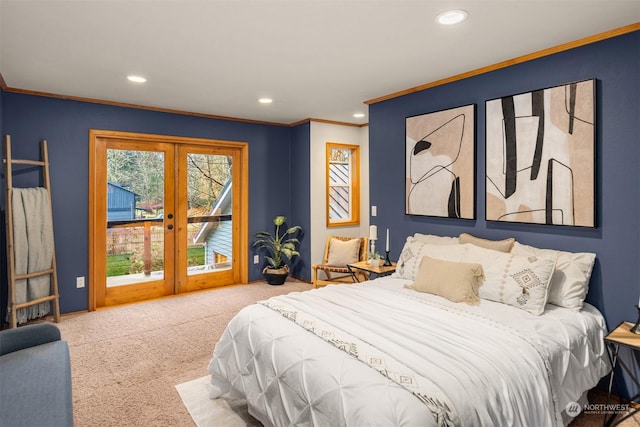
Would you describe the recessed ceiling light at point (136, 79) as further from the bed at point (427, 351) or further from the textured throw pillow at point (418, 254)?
the textured throw pillow at point (418, 254)

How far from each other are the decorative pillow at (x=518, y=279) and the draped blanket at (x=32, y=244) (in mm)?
4179

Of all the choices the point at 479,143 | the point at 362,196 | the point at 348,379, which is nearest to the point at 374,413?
the point at 348,379

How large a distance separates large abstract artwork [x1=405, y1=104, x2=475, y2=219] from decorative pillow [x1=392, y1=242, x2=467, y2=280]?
44 centimetres

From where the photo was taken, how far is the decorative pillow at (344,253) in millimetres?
5172

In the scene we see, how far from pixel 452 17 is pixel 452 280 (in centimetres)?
173

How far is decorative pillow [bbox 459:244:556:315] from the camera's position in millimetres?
2410

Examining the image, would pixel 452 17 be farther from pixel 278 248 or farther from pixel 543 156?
pixel 278 248

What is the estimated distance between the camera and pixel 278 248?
5.64 m

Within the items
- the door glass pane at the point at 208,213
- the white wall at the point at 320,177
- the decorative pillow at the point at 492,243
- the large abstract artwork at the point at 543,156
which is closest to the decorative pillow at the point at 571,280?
the large abstract artwork at the point at 543,156

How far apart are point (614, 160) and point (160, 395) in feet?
11.4

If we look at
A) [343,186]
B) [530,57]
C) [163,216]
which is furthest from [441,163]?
[163,216]

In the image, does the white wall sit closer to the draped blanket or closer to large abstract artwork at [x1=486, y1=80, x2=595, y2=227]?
large abstract artwork at [x1=486, y1=80, x2=595, y2=227]

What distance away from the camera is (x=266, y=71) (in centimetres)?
329

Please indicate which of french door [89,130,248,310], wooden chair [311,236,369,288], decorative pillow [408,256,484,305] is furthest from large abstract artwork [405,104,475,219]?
french door [89,130,248,310]
